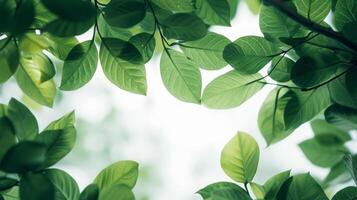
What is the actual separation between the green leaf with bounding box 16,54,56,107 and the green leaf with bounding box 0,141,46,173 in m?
0.20

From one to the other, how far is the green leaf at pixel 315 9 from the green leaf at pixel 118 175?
360 millimetres

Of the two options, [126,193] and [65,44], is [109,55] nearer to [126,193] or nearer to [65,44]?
[65,44]

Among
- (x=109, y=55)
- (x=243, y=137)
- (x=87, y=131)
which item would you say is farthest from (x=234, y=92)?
(x=87, y=131)

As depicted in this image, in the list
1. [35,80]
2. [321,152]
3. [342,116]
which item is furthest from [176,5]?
[321,152]

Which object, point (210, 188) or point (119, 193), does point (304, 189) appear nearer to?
point (210, 188)

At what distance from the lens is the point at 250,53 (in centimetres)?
72

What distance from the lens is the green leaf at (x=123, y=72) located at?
0.72 m

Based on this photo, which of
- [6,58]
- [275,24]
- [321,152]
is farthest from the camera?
[321,152]

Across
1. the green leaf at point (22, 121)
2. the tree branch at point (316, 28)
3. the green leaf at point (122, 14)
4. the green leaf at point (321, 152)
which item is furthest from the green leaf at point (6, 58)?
the green leaf at point (321, 152)

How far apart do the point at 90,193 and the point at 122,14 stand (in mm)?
254

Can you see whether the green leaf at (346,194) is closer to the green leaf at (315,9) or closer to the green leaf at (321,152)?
the green leaf at (315,9)

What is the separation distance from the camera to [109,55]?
0.71 meters

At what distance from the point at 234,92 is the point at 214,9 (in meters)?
0.18

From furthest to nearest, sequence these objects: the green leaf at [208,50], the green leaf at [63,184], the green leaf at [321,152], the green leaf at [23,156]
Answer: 1. the green leaf at [321,152]
2. the green leaf at [208,50]
3. the green leaf at [63,184]
4. the green leaf at [23,156]
